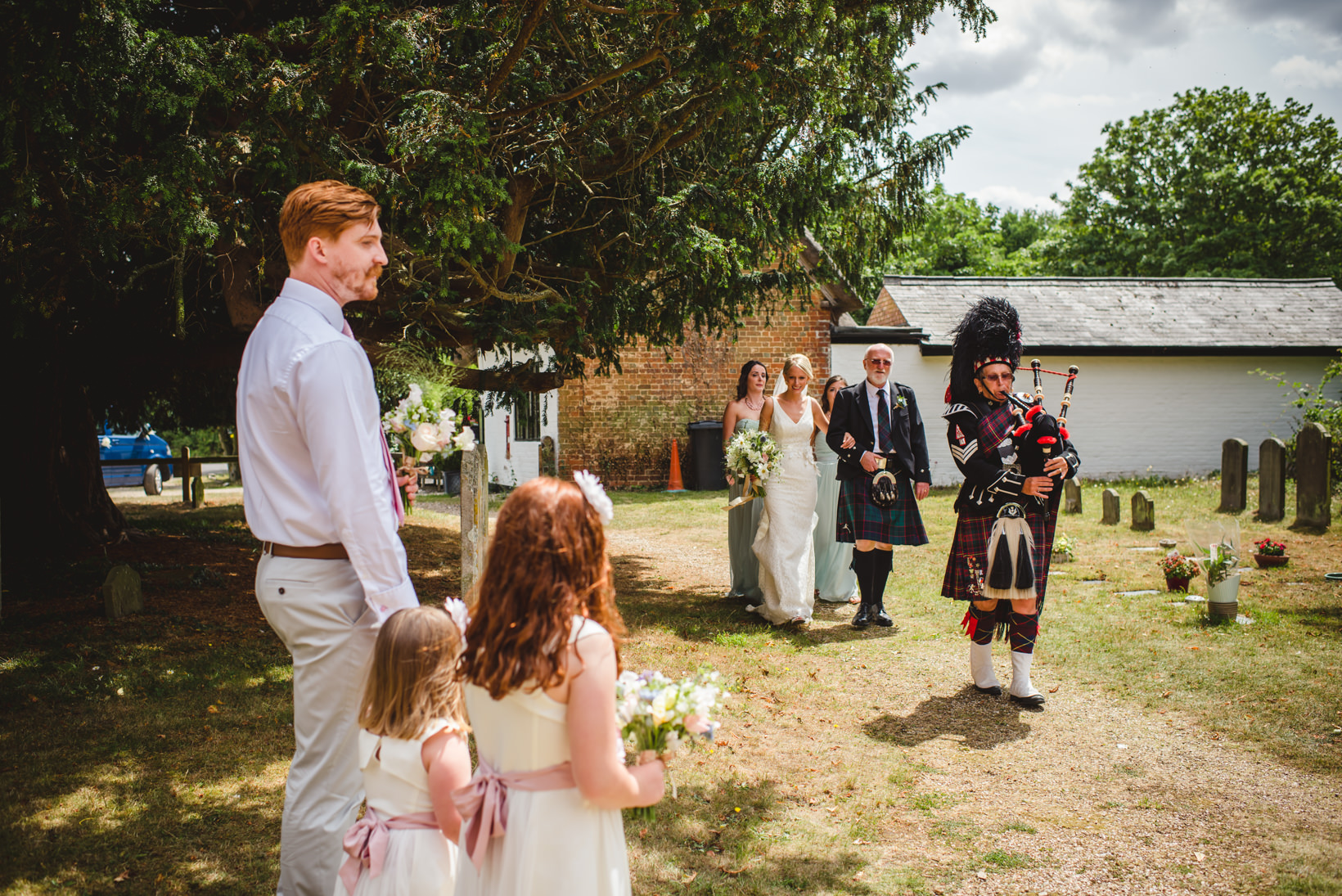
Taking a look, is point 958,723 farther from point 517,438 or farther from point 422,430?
point 517,438

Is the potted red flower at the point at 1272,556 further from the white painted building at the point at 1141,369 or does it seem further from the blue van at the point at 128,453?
the blue van at the point at 128,453

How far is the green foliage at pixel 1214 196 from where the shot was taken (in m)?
38.0

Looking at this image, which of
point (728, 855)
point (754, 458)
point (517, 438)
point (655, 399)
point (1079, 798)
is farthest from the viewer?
point (517, 438)

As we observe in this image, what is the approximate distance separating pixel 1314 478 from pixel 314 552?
1358 centimetres

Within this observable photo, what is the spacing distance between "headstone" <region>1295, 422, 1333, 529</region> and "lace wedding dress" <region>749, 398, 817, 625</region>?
27.9 ft

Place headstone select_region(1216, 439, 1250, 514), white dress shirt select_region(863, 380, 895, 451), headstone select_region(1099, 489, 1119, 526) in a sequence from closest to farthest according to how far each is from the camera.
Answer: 1. white dress shirt select_region(863, 380, 895, 451)
2. headstone select_region(1099, 489, 1119, 526)
3. headstone select_region(1216, 439, 1250, 514)

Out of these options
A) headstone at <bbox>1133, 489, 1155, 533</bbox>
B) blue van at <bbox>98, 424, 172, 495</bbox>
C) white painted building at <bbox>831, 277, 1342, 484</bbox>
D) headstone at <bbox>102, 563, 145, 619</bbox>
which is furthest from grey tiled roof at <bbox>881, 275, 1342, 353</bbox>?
blue van at <bbox>98, 424, 172, 495</bbox>

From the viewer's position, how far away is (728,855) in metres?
3.70

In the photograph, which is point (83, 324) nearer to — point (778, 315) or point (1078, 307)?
point (778, 315)

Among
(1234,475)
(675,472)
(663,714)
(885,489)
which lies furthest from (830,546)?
(675,472)

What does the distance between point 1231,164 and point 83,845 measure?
47.3 meters

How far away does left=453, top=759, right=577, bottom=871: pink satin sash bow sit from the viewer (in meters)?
2.11

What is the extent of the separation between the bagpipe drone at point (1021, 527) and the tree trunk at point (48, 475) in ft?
34.6

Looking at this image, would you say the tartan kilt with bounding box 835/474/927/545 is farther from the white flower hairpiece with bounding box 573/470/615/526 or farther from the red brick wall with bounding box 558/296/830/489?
the red brick wall with bounding box 558/296/830/489
